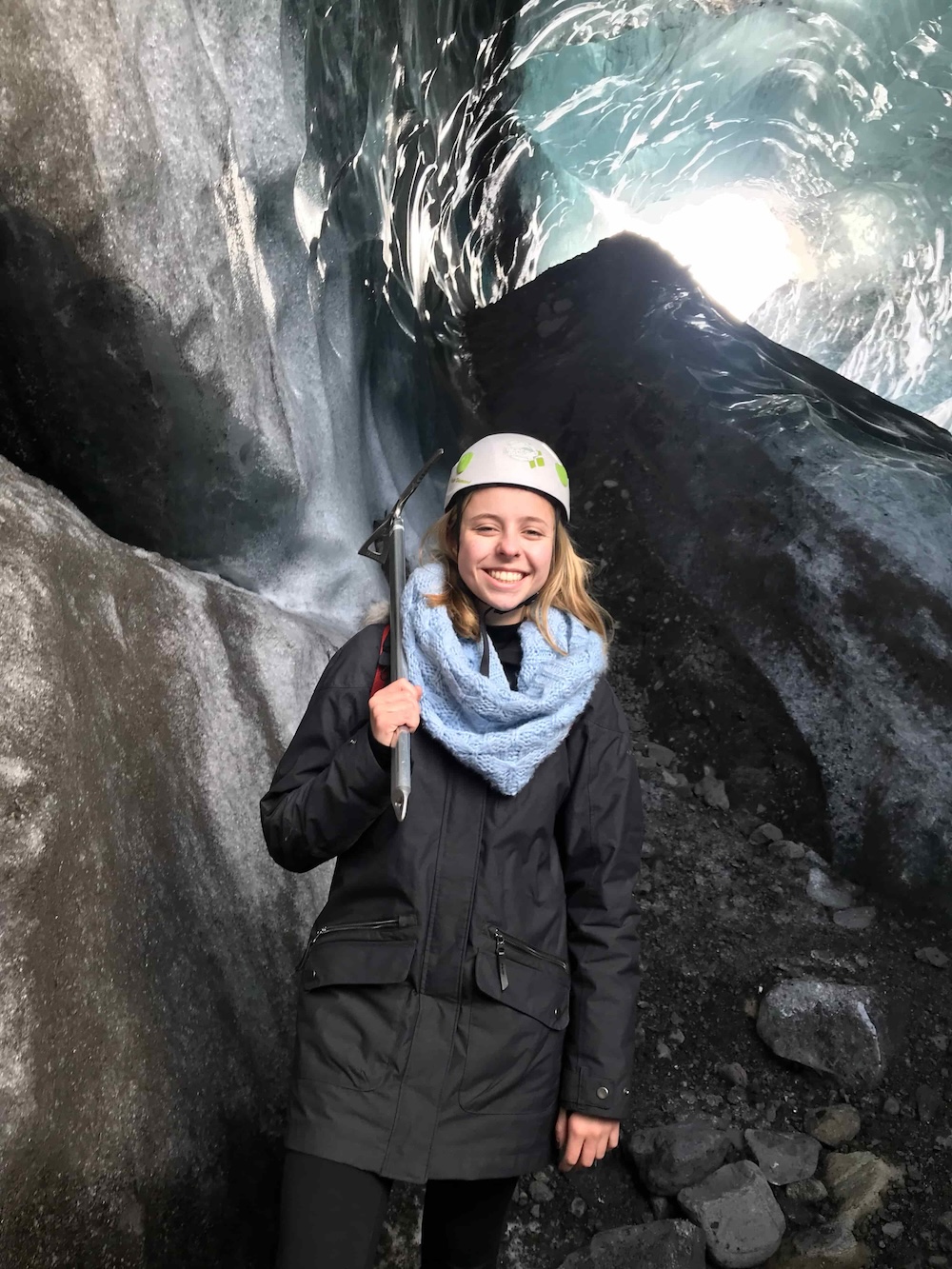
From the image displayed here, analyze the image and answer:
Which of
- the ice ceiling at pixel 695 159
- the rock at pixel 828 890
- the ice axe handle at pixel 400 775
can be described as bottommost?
the rock at pixel 828 890

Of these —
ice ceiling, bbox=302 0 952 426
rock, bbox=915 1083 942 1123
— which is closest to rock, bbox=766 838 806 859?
rock, bbox=915 1083 942 1123

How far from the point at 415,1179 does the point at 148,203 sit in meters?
2.38

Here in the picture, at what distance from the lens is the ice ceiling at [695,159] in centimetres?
562

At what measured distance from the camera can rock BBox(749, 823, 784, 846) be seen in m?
4.18

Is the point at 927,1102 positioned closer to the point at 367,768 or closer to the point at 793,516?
the point at 367,768

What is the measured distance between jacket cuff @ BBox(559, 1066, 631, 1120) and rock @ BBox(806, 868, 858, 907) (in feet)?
8.11

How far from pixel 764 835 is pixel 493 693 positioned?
9.21ft

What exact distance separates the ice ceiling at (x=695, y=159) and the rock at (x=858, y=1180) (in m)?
3.77

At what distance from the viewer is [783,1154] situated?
2.84 meters

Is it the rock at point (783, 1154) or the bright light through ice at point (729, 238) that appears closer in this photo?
the rock at point (783, 1154)

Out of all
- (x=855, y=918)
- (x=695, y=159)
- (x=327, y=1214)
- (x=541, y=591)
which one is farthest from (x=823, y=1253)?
(x=695, y=159)

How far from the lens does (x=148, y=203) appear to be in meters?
2.71

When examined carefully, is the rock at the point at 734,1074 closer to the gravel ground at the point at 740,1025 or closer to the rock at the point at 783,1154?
the gravel ground at the point at 740,1025

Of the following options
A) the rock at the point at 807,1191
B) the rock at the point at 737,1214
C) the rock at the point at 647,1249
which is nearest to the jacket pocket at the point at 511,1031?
the rock at the point at 647,1249
